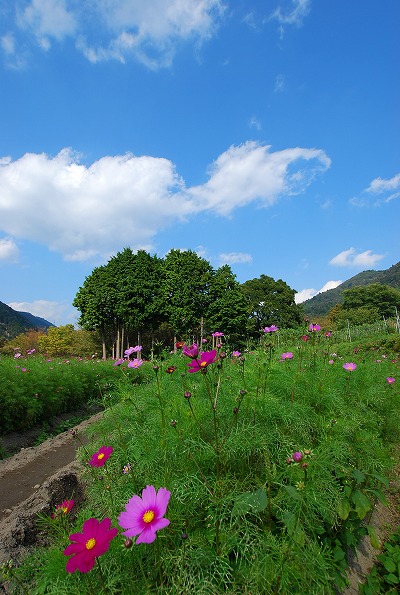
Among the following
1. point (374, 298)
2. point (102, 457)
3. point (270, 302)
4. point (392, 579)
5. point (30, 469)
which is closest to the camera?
point (102, 457)

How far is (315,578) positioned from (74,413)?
804cm

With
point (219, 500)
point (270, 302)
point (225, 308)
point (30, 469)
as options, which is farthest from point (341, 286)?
point (219, 500)

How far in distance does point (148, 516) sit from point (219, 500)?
0.47 m

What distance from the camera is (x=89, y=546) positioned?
3.01ft

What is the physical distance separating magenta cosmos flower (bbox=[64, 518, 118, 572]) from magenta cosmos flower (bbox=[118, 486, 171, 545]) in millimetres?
49

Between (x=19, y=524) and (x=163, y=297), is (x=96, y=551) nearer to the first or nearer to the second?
(x=19, y=524)

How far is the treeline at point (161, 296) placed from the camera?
83.2 ft

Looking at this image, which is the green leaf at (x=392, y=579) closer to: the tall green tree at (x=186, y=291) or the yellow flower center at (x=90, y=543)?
the yellow flower center at (x=90, y=543)

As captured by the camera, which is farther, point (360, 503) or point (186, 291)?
point (186, 291)

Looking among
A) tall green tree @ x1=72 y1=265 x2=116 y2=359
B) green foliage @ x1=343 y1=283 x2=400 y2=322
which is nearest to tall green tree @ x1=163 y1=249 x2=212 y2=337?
tall green tree @ x1=72 y1=265 x2=116 y2=359

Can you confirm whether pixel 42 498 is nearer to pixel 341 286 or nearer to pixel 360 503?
pixel 360 503

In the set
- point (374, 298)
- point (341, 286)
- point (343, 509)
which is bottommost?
point (343, 509)

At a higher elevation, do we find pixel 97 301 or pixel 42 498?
pixel 97 301

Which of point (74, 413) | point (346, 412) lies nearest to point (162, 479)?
point (346, 412)
